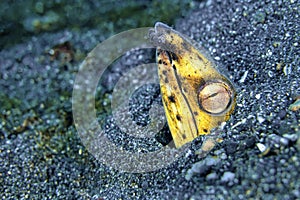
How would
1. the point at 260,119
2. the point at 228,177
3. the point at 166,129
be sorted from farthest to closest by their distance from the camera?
the point at 166,129
the point at 260,119
the point at 228,177

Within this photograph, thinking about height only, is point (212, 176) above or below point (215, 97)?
below

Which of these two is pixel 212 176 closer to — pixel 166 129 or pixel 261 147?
pixel 261 147

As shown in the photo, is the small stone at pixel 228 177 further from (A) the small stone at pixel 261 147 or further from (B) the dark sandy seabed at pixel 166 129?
(A) the small stone at pixel 261 147

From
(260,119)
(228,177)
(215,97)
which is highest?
(215,97)

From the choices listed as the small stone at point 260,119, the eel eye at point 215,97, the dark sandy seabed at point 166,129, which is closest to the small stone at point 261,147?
the dark sandy seabed at point 166,129

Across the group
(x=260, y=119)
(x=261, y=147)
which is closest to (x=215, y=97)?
(x=260, y=119)

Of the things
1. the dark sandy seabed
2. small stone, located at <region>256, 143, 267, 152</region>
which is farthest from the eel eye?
small stone, located at <region>256, 143, 267, 152</region>
